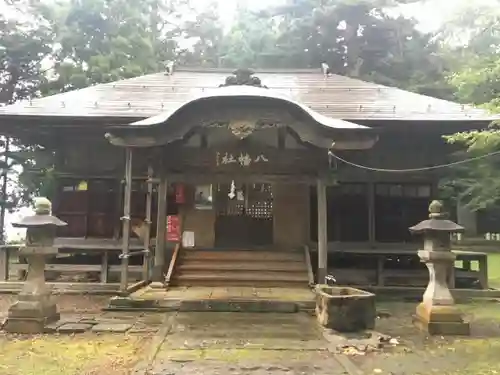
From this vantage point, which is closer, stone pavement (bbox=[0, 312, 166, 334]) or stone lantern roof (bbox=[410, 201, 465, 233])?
stone pavement (bbox=[0, 312, 166, 334])

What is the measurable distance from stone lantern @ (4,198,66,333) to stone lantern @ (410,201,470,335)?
5.75 meters

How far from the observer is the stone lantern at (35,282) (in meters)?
7.26

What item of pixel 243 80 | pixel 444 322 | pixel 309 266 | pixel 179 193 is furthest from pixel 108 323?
pixel 243 80

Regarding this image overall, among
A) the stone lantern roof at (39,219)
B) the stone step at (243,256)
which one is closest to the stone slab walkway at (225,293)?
the stone step at (243,256)

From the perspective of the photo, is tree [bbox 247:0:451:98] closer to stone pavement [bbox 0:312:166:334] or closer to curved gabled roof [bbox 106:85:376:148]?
curved gabled roof [bbox 106:85:376:148]

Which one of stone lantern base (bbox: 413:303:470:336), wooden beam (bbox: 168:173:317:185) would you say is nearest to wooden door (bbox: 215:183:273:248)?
wooden beam (bbox: 168:173:317:185)

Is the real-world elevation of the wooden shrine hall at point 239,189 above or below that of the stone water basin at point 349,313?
above

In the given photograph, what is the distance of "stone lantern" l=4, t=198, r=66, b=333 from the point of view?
7.26 m

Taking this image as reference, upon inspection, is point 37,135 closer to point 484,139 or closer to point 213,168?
point 213,168

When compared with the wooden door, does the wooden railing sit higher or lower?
lower


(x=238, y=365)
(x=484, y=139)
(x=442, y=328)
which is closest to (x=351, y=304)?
(x=442, y=328)

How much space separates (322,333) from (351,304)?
2.05 ft

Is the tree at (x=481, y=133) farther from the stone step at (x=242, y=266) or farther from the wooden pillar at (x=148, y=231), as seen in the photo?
the wooden pillar at (x=148, y=231)

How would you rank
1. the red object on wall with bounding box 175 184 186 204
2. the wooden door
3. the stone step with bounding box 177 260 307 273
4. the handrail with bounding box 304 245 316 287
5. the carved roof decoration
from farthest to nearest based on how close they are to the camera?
1. the wooden door
2. the red object on wall with bounding box 175 184 186 204
3. the stone step with bounding box 177 260 307 273
4. the carved roof decoration
5. the handrail with bounding box 304 245 316 287
